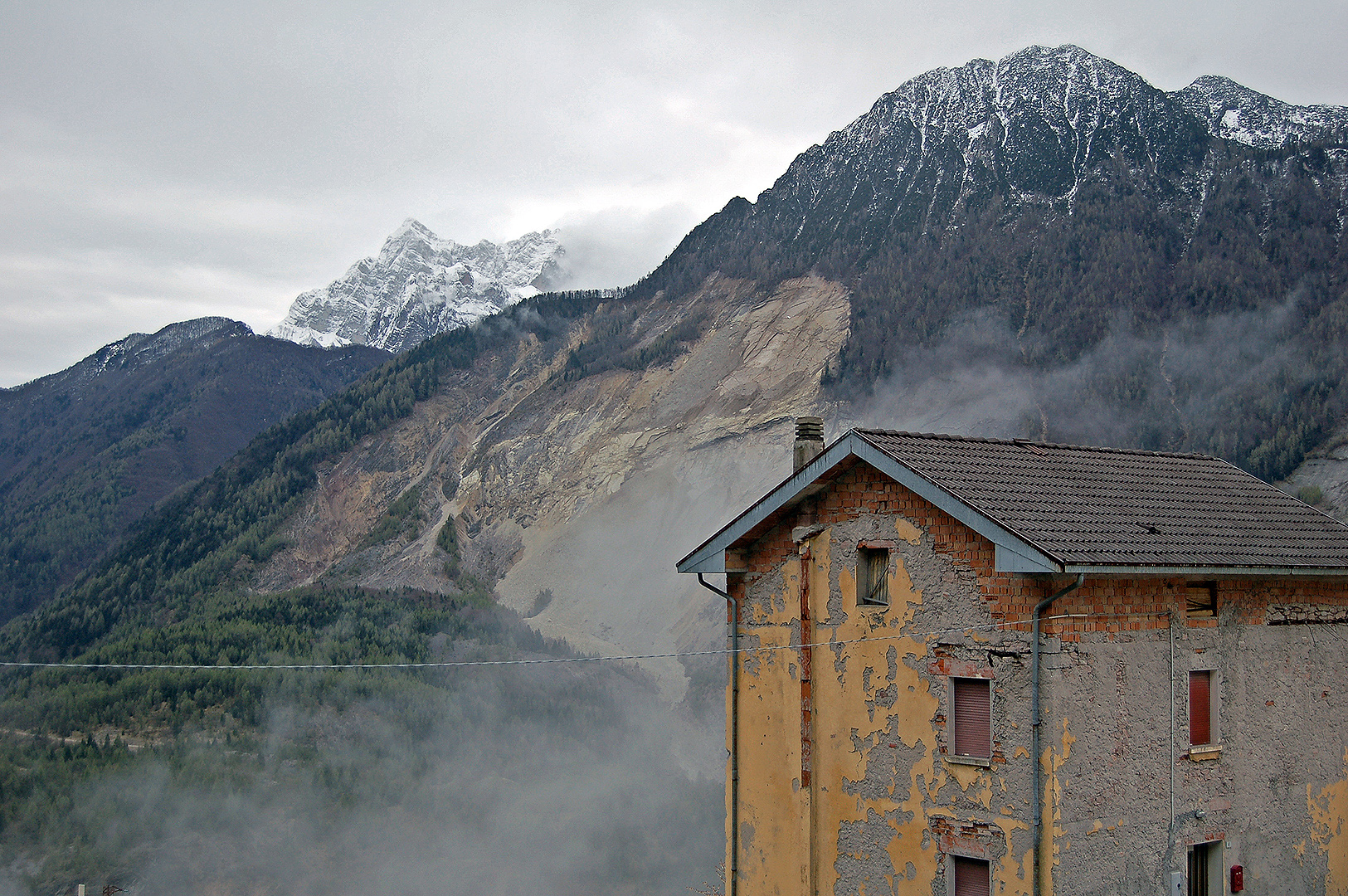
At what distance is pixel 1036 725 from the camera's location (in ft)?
39.0

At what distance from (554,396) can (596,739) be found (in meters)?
31.1

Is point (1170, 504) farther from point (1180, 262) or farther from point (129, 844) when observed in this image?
point (1180, 262)

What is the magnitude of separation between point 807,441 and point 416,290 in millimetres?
137886

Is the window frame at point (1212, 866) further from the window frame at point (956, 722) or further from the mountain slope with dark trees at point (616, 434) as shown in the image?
the mountain slope with dark trees at point (616, 434)

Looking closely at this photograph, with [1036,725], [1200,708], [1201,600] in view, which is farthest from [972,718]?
[1201,600]

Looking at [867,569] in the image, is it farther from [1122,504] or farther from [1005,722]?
[1122,504]

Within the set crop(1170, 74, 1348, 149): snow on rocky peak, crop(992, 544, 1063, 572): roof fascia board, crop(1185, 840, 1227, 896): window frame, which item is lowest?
crop(1185, 840, 1227, 896): window frame

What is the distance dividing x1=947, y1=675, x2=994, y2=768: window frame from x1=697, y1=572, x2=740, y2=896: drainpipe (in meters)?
3.41

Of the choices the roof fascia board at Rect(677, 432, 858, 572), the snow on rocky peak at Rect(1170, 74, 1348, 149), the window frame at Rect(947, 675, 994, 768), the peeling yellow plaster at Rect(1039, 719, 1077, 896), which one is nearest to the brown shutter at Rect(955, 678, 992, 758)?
the window frame at Rect(947, 675, 994, 768)

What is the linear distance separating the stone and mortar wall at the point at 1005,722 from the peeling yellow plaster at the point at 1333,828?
0.04 metres

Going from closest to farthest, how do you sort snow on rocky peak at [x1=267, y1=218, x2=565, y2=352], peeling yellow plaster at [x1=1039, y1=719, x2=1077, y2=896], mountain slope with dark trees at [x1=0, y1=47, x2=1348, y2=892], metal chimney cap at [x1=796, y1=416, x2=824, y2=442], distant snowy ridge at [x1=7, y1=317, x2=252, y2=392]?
peeling yellow plaster at [x1=1039, y1=719, x2=1077, y2=896] → metal chimney cap at [x1=796, y1=416, x2=824, y2=442] → mountain slope with dark trees at [x1=0, y1=47, x2=1348, y2=892] → distant snowy ridge at [x1=7, y1=317, x2=252, y2=392] → snow on rocky peak at [x1=267, y1=218, x2=565, y2=352]

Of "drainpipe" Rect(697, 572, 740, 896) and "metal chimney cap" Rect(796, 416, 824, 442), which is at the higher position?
"metal chimney cap" Rect(796, 416, 824, 442)

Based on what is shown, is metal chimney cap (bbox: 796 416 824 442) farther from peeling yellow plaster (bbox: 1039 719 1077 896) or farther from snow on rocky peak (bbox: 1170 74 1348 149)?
snow on rocky peak (bbox: 1170 74 1348 149)

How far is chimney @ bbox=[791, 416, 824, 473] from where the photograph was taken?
1611cm
